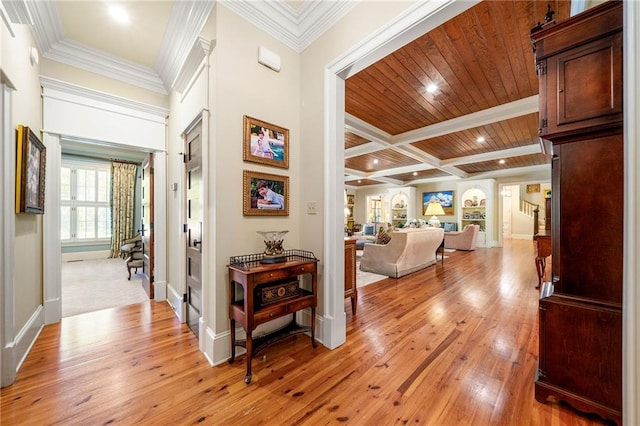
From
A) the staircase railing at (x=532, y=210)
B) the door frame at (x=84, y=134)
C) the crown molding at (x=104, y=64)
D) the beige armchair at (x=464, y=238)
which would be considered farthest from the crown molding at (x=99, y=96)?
the staircase railing at (x=532, y=210)

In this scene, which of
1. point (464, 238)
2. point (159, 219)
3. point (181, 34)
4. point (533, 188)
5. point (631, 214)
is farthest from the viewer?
point (533, 188)

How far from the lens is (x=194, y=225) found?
2438 millimetres

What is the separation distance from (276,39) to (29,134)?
2209 millimetres

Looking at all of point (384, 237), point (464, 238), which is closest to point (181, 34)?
point (384, 237)

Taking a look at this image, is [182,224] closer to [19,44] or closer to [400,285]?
[19,44]

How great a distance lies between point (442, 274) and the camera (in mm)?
4688

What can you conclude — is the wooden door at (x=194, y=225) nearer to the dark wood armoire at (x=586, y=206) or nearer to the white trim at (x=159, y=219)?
the white trim at (x=159, y=219)

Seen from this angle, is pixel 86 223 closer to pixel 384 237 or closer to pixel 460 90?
pixel 384 237

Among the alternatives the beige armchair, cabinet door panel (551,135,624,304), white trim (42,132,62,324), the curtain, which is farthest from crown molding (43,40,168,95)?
the beige armchair

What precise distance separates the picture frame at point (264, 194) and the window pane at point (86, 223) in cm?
704

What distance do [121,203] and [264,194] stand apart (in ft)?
22.0

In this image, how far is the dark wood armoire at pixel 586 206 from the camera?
124cm

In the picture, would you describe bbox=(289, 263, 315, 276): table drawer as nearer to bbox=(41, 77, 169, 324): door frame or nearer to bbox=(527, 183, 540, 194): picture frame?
bbox=(41, 77, 169, 324): door frame

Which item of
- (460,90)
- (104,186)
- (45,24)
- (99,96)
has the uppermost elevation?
(45,24)
